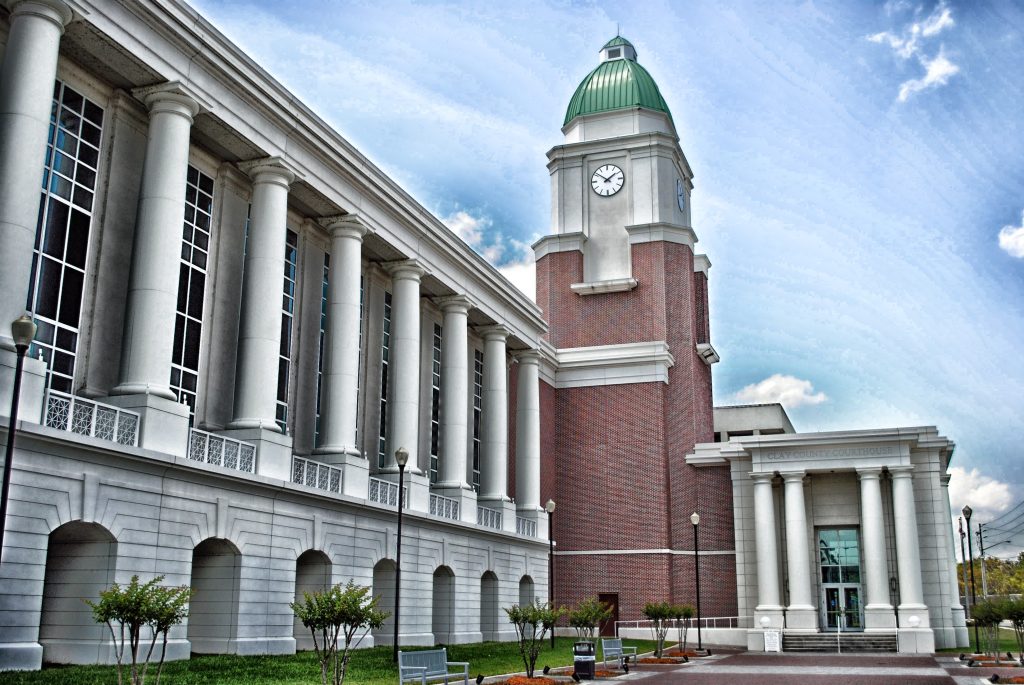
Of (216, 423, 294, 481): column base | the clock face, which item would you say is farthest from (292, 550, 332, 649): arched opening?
the clock face

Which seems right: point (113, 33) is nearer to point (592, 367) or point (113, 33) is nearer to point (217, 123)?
point (217, 123)

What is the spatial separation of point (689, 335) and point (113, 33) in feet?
137

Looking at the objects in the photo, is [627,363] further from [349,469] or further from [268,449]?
[268,449]

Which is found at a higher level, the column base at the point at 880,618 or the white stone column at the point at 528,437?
the white stone column at the point at 528,437

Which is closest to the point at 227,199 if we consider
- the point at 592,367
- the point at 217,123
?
the point at 217,123

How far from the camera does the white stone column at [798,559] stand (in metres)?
50.4

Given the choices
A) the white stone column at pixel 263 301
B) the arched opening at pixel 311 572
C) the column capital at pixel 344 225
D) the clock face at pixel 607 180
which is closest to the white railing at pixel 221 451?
the white stone column at pixel 263 301

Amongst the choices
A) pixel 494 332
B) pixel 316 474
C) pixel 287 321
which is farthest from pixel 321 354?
pixel 494 332

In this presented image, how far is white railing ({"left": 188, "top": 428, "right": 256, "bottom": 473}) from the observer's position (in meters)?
26.9

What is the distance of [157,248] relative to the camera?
2598 cm

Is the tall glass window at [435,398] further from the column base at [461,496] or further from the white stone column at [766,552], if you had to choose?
the white stone column at [766,552]

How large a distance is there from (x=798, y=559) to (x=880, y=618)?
4623 mm

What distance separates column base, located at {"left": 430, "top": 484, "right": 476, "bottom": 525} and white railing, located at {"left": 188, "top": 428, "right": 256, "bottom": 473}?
13775 mm

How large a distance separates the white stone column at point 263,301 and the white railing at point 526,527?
20570mm
